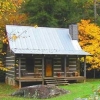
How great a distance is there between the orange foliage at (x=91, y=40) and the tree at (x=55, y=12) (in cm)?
429

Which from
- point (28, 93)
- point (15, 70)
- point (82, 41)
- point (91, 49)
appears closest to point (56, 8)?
point (82, 41)

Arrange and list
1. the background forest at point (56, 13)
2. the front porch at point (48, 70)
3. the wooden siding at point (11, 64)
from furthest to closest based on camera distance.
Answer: the background forest at point (56, 13) → the wooden siding at point (11, 64) → the front porch at point (48, 70)

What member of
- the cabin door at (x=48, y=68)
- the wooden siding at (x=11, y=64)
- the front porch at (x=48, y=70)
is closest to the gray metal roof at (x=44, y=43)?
the front porch at (x=48, y=70)

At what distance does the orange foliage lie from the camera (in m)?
37.3

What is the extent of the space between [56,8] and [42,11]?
2.08 m

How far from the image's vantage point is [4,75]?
40.4 meters

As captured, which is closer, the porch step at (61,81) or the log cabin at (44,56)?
the porch step at (61,81)

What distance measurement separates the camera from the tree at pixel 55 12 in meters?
44.5

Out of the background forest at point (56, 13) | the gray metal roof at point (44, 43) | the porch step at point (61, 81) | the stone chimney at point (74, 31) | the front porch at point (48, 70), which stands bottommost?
the porch step at point (61, 81)

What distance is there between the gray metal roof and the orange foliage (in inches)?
98.6

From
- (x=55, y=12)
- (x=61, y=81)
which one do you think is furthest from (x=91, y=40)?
(x=55, y=12)

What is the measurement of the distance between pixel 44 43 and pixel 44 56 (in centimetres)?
207

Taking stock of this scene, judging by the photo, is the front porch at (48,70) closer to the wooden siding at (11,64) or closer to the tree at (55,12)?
the wooden siding at (11,64)

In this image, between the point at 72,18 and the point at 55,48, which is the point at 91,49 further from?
the point at 72,18
